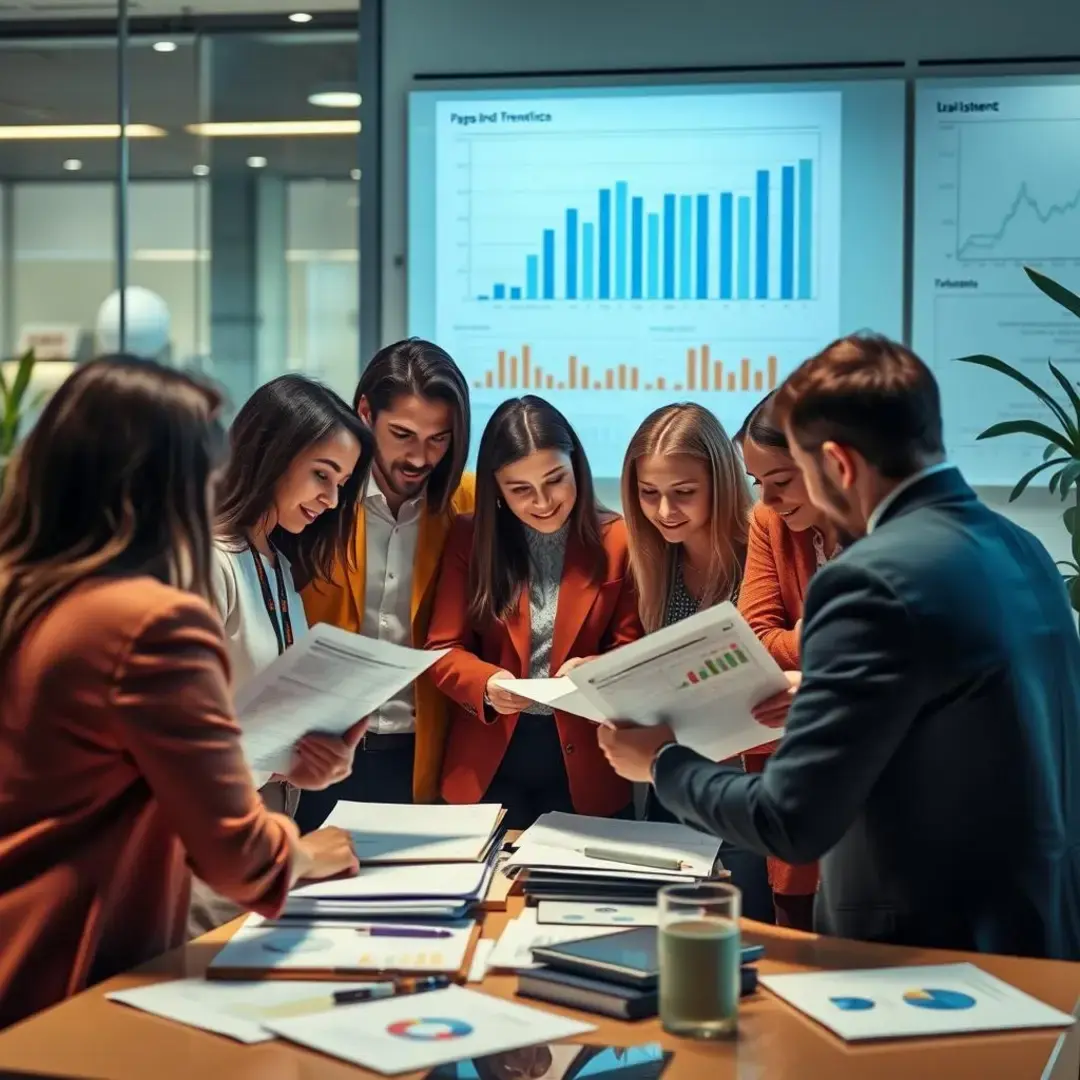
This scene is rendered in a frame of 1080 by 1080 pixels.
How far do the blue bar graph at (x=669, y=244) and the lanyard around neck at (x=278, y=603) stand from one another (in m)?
1.89

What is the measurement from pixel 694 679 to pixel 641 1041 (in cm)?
54

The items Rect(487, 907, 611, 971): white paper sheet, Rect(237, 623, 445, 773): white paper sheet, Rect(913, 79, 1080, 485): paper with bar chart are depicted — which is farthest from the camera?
Rect(913, 79, 1080, 485): paper with bar chart

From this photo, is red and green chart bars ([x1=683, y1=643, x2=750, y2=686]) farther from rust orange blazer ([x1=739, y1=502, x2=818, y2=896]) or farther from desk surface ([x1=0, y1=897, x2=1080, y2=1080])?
rust orange blazer ([x1=739, y1=502, x2=818, y2=896])

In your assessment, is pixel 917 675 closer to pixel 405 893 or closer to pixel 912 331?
pixel 405 893

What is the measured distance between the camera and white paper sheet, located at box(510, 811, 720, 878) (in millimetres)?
2040

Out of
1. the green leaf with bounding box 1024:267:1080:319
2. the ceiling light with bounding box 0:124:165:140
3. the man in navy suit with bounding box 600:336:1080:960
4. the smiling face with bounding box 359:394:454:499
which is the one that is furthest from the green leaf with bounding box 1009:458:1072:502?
the ceiling light with bounding box 0:124:165:140

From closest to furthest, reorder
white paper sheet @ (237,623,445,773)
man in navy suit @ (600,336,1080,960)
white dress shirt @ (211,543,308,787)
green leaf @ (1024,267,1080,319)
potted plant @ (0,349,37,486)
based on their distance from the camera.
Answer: man in navy suit @ (600,336,1080,960)
white paper sheet @ (237,623,445,773)
white dress shirt @ (211,543,308,787)
green leaf @ (1024,267,1080,319)
potted plant @ (0,349,37,486)

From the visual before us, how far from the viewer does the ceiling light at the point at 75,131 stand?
4590 millimetres

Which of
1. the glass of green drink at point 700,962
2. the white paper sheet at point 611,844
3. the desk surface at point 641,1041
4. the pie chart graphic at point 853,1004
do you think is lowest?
the desk surface at point 641,1041

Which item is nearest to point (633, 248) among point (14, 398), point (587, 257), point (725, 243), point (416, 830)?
point (587, 257)

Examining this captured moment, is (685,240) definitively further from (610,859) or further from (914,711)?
(914,711)


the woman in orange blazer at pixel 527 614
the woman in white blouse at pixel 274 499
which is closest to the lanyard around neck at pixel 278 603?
the woman in white blouse at pixel 274 499

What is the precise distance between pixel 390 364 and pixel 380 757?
833 mm

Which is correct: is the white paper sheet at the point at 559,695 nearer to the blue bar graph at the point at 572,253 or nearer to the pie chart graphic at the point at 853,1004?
the pie chart graphic at the point at 853,1004
